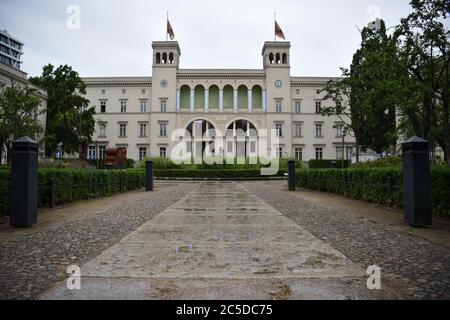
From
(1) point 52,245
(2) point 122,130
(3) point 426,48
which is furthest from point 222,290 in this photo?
(2) point 122,130

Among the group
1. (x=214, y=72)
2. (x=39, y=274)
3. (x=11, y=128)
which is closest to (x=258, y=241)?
(x=39, y=274)

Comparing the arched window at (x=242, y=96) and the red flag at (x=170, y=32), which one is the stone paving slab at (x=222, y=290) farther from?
the arched window at (x=242, y=96)

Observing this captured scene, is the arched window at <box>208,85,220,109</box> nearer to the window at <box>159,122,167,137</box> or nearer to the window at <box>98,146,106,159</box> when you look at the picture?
the window at <box>159,122,167,137</box>

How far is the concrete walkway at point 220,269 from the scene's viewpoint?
234 centimetres

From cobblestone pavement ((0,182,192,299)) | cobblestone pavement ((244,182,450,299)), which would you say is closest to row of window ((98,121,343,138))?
cobblestone pavement ((0,182,192,299))

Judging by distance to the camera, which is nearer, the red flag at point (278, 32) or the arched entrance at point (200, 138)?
the red flag at point (278, 32)

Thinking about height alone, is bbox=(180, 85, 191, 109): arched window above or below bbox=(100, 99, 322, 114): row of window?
above

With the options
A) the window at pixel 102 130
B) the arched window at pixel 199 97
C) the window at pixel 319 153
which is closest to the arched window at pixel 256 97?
the arched window at pixel 199 97

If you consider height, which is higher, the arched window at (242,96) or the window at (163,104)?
the arched window at (242,96)

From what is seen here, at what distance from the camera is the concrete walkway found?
7.66 feet

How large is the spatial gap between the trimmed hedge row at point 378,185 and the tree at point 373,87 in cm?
399

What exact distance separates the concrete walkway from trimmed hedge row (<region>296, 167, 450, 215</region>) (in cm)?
344

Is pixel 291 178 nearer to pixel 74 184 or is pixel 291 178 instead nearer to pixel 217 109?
pixel 74 184

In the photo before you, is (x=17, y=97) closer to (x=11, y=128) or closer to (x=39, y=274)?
(x=11, y=128)
